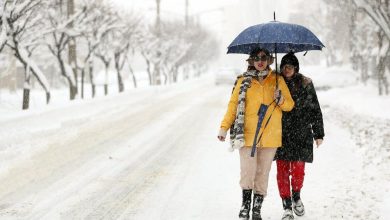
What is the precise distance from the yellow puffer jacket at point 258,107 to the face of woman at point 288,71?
0.24 meters

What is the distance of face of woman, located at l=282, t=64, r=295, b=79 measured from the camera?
525cm

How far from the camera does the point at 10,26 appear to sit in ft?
50.0

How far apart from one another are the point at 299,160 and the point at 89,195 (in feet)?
9.07

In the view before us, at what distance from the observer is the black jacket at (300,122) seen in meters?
5.31

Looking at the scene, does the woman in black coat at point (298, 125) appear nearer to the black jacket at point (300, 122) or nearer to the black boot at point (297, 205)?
the black jacket at point (300, 122)

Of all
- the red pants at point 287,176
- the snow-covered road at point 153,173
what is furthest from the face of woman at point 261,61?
the snow-covered road at point 153,173

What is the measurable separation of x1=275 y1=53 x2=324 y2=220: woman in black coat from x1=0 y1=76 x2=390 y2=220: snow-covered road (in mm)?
525

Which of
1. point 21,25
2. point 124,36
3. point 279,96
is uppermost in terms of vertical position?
point 124,36

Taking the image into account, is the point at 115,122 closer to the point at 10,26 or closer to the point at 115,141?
the point at 115,141

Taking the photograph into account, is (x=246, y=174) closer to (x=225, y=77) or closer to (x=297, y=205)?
(x=297, y=205)

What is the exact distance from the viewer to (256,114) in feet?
16.3

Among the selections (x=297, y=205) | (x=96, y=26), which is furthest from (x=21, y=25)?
(x=297, y=205)

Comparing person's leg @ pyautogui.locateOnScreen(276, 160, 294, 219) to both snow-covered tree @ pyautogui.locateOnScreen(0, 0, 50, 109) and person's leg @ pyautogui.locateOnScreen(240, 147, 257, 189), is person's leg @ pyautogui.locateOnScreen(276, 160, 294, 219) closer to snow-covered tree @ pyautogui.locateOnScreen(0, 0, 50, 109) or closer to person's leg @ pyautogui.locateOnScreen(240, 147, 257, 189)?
person's leg @ pyautogui.locateOnScreen(240, 147, 257, 189)

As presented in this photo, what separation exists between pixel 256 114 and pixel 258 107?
73mm
